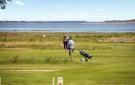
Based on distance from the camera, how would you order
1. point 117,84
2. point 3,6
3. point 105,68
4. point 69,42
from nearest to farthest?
point 117,84, point 105,68, point 69,42, point 3,6

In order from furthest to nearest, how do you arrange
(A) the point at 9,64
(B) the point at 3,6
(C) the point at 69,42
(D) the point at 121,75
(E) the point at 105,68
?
(B) the point at 3,6
(C) the point at 69,42
(A) the point at 9,64
(E) the point at 105,68
(D) the point at 121,75

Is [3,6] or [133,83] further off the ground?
[3,6]

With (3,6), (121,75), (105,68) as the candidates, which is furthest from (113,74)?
(3,6)

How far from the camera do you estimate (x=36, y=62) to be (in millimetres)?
26766

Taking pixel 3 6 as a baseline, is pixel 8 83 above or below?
below

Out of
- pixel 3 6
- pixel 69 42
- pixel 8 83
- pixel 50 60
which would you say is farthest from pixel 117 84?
pixel 3 6

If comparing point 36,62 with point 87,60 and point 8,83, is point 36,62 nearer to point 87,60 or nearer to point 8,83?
point 87,60

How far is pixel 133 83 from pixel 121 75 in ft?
7.57

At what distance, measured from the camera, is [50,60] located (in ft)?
88.3

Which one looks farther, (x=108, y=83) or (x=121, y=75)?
(x=121, y=75)

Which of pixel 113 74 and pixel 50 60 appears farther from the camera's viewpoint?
pixel 50 60

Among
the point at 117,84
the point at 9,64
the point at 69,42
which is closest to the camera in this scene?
the point at 117,84

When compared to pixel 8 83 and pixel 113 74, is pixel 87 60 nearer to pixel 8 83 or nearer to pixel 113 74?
pixel 113 74

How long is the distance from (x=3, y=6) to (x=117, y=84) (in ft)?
60.0
